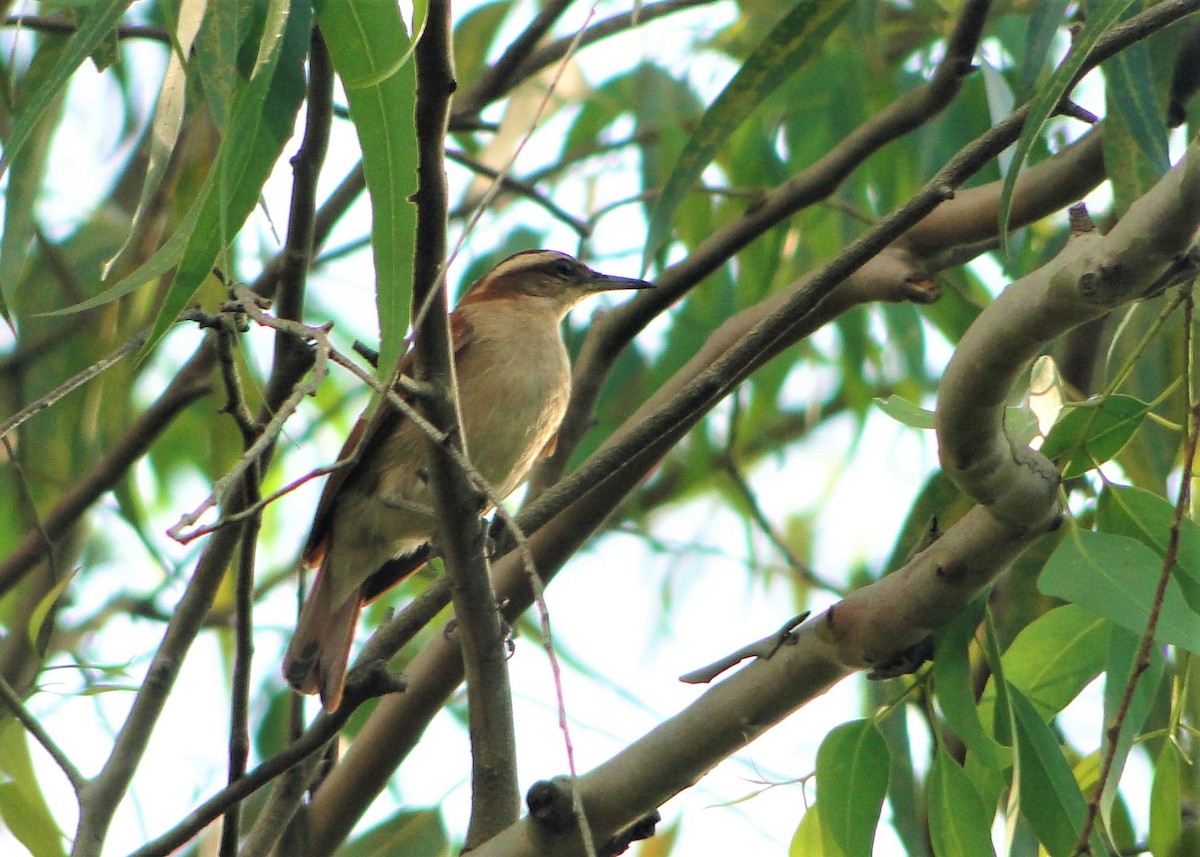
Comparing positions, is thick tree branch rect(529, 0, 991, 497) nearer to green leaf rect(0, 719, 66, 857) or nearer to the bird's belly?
the bird's belly

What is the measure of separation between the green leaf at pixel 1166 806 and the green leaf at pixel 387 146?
1285 mm

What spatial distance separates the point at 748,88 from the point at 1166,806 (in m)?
1.59

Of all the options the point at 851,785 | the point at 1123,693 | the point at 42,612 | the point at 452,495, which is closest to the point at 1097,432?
the point at 1123,693

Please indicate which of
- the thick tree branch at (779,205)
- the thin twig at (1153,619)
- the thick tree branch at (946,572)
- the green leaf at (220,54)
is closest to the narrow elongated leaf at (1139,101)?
the thick tree branch at (779,205)

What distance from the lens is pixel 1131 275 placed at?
1.56 meters

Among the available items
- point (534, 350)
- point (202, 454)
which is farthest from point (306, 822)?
point (202, 454)

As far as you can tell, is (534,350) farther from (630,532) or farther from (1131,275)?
(1131,275)

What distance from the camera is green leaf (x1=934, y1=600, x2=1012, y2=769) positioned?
80.2 inches

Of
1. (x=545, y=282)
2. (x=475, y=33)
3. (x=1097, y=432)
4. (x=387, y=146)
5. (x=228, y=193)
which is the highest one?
(x=475, y=33)

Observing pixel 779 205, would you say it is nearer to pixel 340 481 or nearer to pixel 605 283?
pixel 340 481

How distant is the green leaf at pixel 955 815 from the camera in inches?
83.0

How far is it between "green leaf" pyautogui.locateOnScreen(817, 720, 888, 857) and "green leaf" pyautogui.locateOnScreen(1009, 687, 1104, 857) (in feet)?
0.69

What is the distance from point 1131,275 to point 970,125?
8.02 ft

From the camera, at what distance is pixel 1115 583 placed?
190cm
